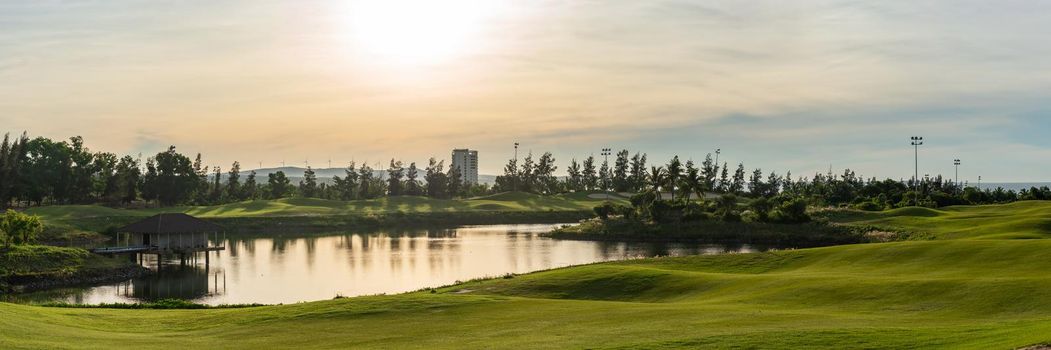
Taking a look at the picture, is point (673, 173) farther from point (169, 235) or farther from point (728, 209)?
point (169, 235)

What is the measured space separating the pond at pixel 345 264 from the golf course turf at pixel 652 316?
18070mm

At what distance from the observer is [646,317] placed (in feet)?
109

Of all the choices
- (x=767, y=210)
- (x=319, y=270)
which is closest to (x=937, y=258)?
(x=319, y=270)

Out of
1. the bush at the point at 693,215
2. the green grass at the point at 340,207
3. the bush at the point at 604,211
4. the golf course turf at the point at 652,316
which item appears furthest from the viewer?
the green grass at the point at 340,207

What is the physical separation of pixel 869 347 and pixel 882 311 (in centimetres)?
1070

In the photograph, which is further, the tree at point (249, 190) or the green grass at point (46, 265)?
the tree at point (249, 190)

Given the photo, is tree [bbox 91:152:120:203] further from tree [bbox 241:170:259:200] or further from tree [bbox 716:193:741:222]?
tree [bbox 716:193:741:222]

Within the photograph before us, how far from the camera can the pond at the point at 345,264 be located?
6206 cm

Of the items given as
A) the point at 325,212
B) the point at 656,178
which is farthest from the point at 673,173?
the point at 325,212

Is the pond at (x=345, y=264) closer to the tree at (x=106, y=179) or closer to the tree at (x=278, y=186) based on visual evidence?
the tree at (x=106, y=179)

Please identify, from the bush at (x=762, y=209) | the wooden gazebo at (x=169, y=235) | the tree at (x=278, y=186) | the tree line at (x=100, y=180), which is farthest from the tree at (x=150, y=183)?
the bush at (x=762, y=209)

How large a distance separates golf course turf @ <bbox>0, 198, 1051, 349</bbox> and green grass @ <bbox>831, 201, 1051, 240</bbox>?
115 ft

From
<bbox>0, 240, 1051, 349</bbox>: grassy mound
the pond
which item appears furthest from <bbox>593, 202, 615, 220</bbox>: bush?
<bbox>0, 240, 1051, 349</bbox>: grassy mound

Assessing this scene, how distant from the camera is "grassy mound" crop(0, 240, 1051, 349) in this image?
26750mm
